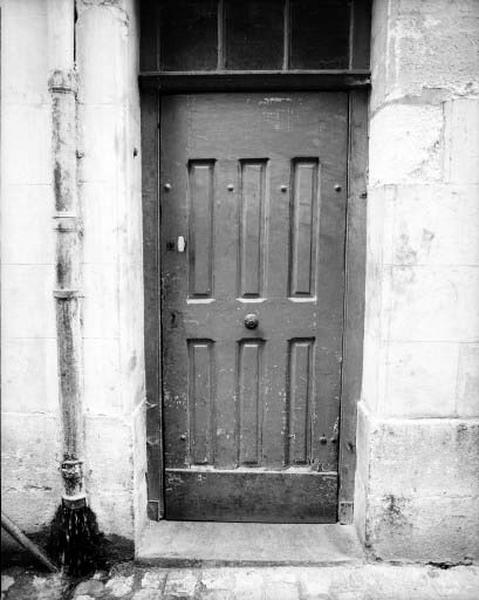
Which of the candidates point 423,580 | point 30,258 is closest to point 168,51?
point 30,258

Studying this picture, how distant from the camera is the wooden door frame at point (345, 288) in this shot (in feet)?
10.6

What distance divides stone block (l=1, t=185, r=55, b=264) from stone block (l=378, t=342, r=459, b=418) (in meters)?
2.06

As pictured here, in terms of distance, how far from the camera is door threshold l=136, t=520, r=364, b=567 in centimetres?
313

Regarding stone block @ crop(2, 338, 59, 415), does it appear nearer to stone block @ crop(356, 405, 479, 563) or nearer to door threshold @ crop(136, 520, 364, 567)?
door threshold @ crop(136, 520, 364, 567)

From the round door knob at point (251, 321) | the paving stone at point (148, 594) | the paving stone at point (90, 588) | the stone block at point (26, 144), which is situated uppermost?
the stone block at point (26, 144)

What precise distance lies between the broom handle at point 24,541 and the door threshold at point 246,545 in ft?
1.67

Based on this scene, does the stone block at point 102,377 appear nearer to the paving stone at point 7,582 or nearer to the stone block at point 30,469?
the stone block at point 30,469

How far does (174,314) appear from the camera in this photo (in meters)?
3.38

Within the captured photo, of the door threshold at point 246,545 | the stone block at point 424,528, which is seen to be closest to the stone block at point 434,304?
the stone block at point 424,528

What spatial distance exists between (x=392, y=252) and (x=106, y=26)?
2002 millimetres

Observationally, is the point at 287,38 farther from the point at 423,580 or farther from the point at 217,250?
the point at 423,580

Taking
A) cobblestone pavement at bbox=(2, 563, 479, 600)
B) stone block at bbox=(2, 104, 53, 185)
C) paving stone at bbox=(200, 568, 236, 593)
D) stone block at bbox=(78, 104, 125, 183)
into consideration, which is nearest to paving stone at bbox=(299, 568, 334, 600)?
cobblestone pavement at bbox=(2, 563, 479, 600)

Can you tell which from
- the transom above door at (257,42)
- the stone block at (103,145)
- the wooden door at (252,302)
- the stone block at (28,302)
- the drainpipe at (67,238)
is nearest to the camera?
the drainpipe at (67,238)

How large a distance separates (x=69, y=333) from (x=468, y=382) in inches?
90.5
